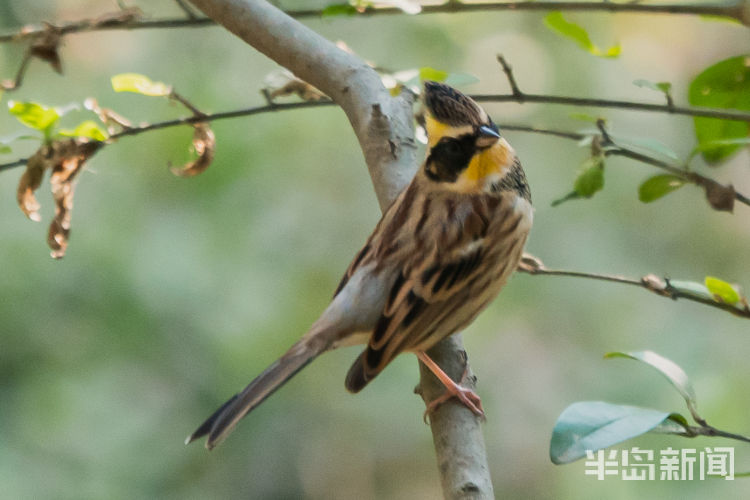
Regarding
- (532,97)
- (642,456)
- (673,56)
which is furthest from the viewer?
(673,56)

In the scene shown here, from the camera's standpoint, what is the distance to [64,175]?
2023 mm

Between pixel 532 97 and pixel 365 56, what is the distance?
270 centimetres

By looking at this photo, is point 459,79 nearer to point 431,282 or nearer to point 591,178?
point 591,178

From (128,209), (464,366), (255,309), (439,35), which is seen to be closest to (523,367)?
(255,309)

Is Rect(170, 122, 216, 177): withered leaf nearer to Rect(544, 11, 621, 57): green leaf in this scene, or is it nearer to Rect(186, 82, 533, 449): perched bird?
Rect(186, 82, 533, 449): perched bird

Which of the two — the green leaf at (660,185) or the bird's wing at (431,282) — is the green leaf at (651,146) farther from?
the bird's wing at (431,282)

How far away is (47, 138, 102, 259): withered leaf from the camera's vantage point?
6.54 feet

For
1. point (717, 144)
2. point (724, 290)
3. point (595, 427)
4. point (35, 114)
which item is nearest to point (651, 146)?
point (717, 144)

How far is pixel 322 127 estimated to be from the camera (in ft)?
14.5

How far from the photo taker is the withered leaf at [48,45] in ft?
7.23

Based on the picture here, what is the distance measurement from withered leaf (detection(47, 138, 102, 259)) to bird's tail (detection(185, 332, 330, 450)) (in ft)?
1.87

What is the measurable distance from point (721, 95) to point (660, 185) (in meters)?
0.19

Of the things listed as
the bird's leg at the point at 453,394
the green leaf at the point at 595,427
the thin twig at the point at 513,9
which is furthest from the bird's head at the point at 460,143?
the green leaf at the point at 595,427

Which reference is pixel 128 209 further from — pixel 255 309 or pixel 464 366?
pixel 464 366
